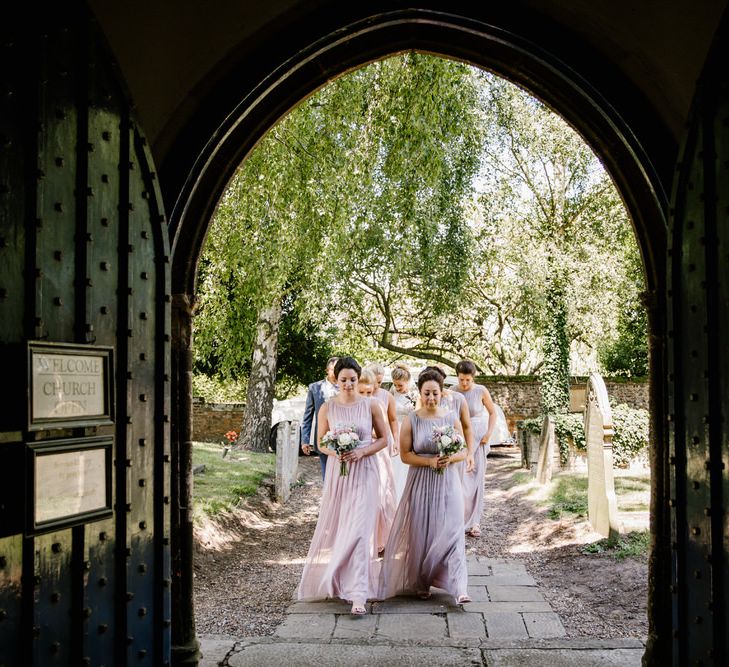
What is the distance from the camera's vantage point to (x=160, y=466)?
13.4 feet

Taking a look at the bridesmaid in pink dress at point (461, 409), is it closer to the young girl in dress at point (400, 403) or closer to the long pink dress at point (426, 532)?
the long pink dress at point (426, 532)

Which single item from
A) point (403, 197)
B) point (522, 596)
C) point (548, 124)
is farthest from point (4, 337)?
point (548, 124)

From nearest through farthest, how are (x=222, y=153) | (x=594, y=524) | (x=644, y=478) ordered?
(x=222, y=153) → (x=594, y=524) → (x=644, y=478)

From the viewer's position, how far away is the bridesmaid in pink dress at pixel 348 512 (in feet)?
22.0

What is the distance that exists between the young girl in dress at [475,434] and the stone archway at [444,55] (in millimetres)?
4969

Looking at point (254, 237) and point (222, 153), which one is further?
point (254, 237)

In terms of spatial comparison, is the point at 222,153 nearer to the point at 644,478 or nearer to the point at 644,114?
the point at 644,114

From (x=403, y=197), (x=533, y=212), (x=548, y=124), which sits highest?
(x=548, y=124)

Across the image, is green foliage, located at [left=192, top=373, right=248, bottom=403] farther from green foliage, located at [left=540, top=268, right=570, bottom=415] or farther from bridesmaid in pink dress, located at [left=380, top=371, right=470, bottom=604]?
bridesmaid in pink dress, located at [left=380, top=371, right=470, bottom=604]

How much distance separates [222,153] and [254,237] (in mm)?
9577

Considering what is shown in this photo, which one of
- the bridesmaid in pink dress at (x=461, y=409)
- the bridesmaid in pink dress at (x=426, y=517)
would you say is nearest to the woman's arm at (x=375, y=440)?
the bridesmaid in pink dress at (x=426, y=517)

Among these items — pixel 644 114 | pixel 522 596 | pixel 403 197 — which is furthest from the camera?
pixel 403 197

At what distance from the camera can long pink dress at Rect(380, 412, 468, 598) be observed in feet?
22.4

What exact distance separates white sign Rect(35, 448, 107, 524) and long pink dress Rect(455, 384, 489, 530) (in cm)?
684
